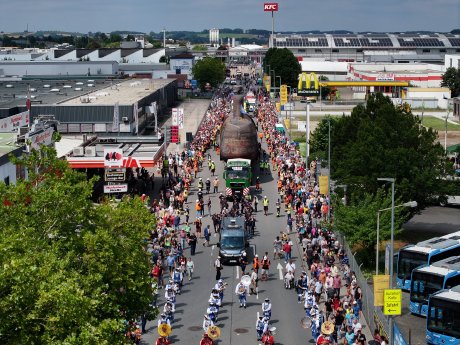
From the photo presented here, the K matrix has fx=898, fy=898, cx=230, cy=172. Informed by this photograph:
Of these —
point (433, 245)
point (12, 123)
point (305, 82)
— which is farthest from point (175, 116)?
point (305, 82)

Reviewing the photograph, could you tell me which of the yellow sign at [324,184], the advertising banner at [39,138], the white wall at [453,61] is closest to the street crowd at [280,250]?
the yellow sign at [324,184]

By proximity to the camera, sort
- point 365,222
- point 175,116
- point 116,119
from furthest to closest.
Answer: point 175,116 → point 116,119 → point 365,222

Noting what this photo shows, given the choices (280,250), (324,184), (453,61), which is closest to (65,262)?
(280,250)

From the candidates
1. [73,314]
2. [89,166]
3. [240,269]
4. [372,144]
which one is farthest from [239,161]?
[73,314]

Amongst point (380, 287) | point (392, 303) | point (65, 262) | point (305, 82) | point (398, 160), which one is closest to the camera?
point (65, 262)

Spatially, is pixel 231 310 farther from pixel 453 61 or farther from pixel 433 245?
→ pixel 453 61

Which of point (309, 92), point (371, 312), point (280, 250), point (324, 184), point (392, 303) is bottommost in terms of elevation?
point (280, 250)

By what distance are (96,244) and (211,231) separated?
24844 millimetres

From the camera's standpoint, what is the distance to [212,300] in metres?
34.9

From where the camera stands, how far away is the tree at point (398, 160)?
47.7 metres

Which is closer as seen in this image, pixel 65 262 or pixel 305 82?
pixel 65 262

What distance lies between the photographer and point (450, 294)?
31.7m

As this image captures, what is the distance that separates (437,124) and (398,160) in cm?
6939

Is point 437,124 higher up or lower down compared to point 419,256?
lower down
